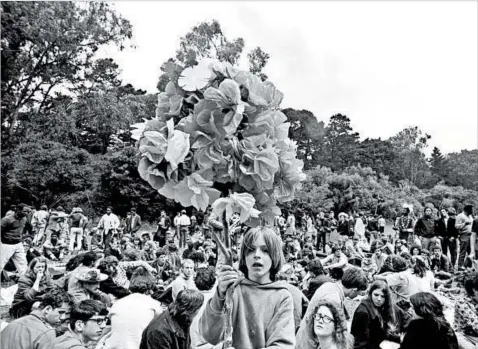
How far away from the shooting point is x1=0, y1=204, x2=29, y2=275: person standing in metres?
8.47

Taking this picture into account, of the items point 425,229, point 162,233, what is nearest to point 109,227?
point 162,233

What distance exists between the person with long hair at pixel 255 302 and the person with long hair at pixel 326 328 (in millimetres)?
912

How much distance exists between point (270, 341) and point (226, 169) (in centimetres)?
79

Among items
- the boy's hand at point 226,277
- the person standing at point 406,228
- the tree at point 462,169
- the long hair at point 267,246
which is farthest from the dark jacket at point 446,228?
the tree at point 462,169

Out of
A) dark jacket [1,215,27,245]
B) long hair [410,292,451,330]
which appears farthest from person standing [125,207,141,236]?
long hair [410,292,451,330]

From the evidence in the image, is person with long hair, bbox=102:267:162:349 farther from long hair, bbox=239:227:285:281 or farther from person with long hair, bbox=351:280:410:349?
long hair, bbox=239:227:285:281

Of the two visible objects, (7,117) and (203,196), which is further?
(7,117)

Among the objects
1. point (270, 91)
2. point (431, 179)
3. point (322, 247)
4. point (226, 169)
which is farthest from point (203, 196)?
point (431, 179)

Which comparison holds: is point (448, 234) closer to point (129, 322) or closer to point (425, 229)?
point (425, 229)

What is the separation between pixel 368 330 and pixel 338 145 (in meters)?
45.3

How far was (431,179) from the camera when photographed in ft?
145

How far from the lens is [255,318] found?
2205 millimetres

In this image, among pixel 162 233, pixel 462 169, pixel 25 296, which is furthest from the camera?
pixel 462 169

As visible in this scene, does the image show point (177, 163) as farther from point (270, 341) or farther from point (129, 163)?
point (129, 163)
